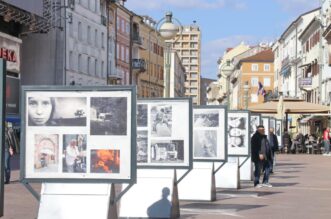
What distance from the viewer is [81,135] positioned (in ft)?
34.0

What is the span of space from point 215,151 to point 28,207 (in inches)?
170

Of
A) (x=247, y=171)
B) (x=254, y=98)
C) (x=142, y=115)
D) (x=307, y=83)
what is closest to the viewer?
(x=142, y=115)

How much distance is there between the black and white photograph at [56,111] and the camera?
34.1ft

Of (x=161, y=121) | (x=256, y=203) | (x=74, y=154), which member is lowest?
(x=256, y=203)

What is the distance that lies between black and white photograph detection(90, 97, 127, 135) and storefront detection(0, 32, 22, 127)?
33.1 m

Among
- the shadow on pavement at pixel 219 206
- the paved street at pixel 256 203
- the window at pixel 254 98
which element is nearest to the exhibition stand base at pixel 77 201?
the paved street at pixel 256 203

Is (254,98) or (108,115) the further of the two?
(254,98)

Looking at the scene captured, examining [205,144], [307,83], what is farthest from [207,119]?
[307,83]

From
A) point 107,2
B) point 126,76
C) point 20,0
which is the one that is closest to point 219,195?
point 20,0

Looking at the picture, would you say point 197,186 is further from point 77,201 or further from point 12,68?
point 12,68

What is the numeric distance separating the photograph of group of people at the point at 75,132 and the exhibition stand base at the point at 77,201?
43cm

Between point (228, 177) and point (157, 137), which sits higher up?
point (157, 137)

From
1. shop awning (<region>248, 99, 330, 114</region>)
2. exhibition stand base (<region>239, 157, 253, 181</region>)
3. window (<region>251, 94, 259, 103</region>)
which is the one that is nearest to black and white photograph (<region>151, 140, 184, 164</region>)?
exhibition stand base (<region>239, 157, 253, 181</region>)

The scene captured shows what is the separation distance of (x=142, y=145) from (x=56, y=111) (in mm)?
3309
